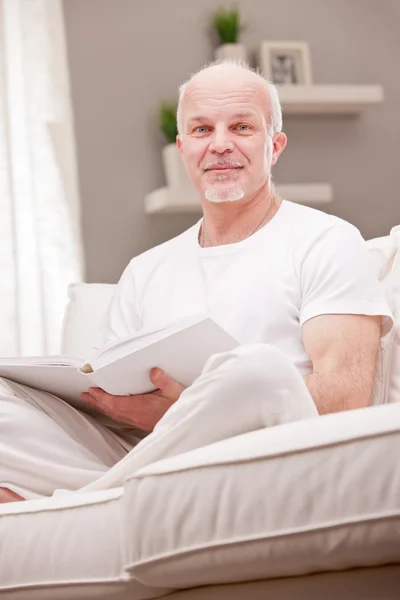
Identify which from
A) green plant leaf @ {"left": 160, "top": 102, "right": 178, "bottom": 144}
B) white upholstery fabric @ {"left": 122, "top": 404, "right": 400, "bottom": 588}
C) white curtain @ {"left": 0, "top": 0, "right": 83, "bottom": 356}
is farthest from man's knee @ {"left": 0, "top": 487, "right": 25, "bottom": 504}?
green plant leaf @ {"left": 160, "top": 102, "right": 178, "bottom": 144}

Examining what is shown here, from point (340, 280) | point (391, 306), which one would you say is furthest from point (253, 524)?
point (391, 306)

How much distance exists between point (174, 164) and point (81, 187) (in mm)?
368

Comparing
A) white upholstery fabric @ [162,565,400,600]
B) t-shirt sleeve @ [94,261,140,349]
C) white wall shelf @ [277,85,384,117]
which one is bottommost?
white upholstery fabric @ [162,565,400,600]

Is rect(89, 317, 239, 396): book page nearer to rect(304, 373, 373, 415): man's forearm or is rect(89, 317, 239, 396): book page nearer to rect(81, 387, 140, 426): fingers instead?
rect(81, 387, 140, 426): fingers

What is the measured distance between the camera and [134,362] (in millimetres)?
1404

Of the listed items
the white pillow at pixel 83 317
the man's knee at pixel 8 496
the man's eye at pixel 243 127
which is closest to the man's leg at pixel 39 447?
the man's knee at pixel 8 496

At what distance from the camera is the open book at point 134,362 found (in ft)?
Result: 4.37

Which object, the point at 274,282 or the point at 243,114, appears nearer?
the point at 274,282

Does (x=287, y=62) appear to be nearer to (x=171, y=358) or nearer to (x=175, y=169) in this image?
(x=175, y=169)

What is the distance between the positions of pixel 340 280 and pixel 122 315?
554mm

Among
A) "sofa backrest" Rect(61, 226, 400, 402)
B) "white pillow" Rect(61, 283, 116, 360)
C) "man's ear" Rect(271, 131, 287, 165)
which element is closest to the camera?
"sofa backrest" Rect(61, 226, 400, 402)

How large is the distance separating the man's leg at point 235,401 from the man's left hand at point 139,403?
0.29 meters

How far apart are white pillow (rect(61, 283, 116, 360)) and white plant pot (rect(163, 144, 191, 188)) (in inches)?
49.5

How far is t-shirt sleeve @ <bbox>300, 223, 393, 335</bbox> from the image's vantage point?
160cm
